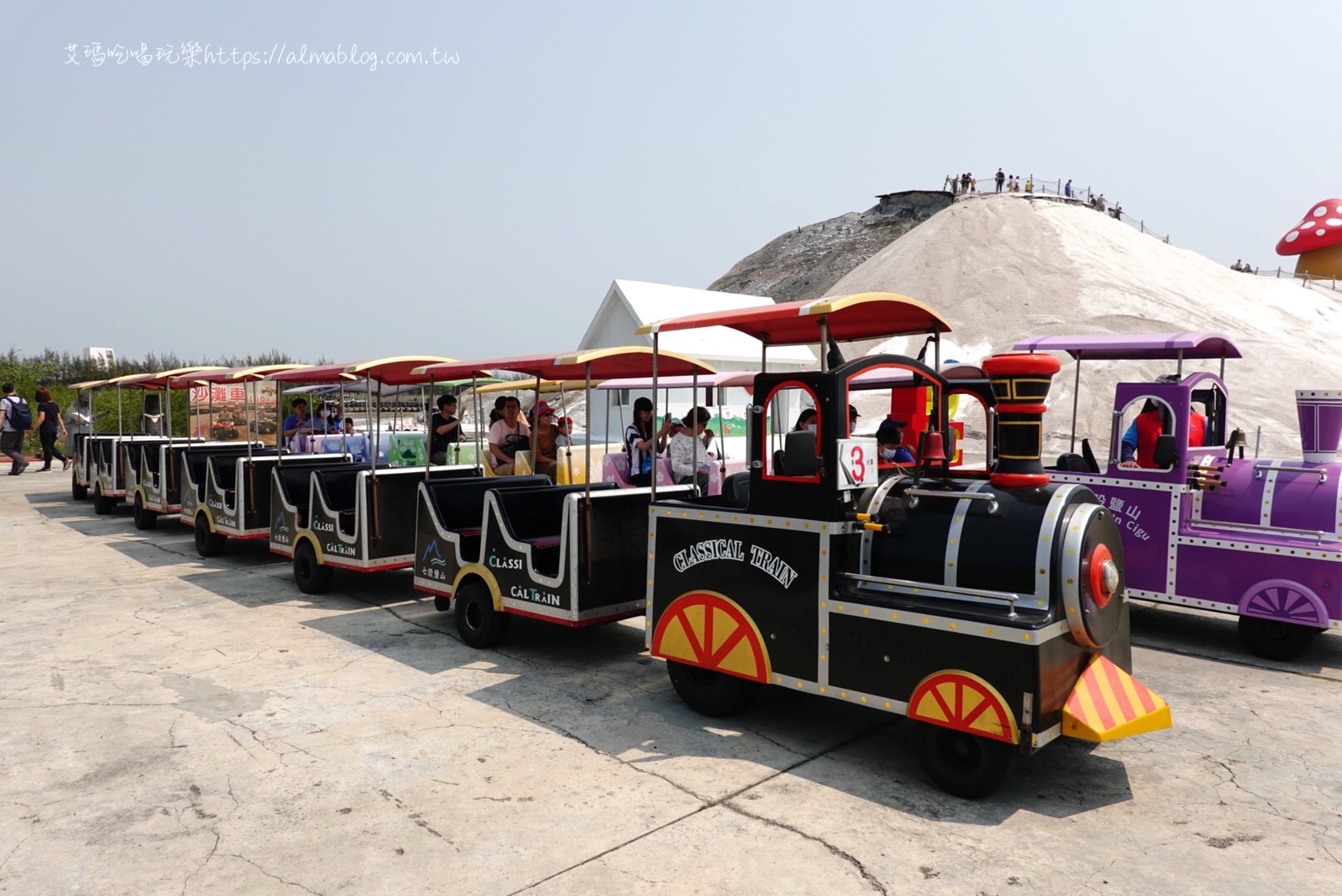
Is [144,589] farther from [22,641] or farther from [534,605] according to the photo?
[534,605]

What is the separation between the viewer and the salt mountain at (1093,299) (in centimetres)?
2864

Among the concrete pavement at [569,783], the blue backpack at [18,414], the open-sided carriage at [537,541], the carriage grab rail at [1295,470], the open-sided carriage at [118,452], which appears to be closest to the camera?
the concrete pavement at [569,783]

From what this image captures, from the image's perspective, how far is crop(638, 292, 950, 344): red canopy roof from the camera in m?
4.93

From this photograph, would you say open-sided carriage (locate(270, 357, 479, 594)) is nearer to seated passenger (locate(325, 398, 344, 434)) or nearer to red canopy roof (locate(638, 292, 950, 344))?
red canopy roof (locate(638, 292, 950, 344))

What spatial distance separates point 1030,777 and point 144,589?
341 inches

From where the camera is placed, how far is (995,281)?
40.5 meters

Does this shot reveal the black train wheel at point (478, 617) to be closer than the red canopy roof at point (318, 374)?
Yes

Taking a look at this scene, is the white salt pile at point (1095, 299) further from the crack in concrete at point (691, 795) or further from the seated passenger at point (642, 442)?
the crack in concrete at point (691, 795)

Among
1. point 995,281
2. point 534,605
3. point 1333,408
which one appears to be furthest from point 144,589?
point 995,281

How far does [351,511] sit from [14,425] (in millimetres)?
15891

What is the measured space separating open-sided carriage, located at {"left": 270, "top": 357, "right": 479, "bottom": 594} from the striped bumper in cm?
588

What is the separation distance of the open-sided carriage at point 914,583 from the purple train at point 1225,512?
2547 millimetres

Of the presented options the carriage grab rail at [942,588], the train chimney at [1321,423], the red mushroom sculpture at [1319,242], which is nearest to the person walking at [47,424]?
the carriage grab rail at [942,588]

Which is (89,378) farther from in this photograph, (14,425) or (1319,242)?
(1319,242)
